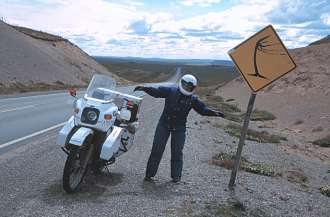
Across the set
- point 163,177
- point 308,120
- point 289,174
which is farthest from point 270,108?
point 163,177

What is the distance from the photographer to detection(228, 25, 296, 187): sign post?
26.4 feet

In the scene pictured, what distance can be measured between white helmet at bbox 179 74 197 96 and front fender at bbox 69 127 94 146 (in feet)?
5.19

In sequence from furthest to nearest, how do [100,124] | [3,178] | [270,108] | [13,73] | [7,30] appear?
[7,30] < [13,73] < [270,108] < [3,178] < [100,124]

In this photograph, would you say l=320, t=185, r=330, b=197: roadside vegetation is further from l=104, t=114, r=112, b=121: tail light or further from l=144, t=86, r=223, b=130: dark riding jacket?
l=104, t=114, r=112, b=121: tail light

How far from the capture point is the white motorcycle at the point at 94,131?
22.9ft

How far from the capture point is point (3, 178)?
25.6 feet

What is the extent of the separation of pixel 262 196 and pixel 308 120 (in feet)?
77.9

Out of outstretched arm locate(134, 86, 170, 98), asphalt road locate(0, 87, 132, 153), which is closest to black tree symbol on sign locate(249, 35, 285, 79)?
outstretched arm locate(134, 86, 170, 98)

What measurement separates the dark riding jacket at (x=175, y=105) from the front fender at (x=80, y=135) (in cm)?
128

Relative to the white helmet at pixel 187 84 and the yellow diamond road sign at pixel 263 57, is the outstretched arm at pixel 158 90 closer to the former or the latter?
the white helmet at pixel 187 84

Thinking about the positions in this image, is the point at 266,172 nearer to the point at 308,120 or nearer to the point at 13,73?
the point at 308,120

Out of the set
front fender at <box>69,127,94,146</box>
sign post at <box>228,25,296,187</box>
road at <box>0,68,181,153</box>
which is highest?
sign post at <box>228,25,296,187</box>

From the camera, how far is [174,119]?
8211 millimetres

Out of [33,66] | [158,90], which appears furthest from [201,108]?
[33,66]
